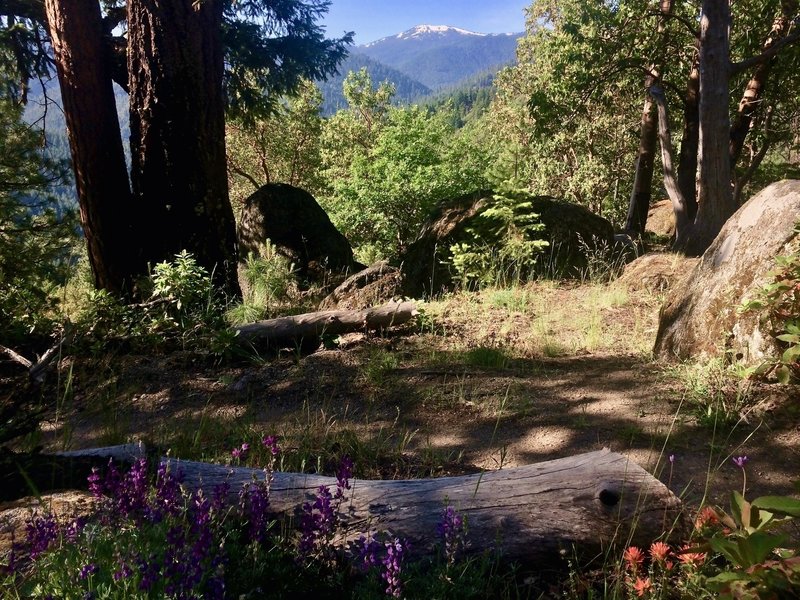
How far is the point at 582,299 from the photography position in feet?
21.1

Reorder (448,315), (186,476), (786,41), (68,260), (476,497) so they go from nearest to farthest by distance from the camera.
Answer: (476,497)
(186,476)
(448,315)
(68,260)
(786,41)

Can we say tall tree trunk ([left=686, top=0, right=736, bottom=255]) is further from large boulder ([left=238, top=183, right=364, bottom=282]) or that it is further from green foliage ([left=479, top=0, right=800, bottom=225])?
large boulder ([left=238, top=183, right=364, bottom=282])

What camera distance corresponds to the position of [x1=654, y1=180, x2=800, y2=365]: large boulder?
373 centimetres

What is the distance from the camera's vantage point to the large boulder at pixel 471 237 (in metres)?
7.98

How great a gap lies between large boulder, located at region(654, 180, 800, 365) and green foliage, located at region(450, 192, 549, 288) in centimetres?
264

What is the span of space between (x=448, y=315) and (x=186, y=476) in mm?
4057

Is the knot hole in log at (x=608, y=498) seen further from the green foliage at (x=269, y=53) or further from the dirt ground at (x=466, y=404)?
the green foliage at (x=269, y=53)

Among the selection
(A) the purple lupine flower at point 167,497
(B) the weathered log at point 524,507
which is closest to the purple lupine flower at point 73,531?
(A) the purple lupine flower at point 167,497

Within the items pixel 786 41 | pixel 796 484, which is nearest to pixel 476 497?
pixel 796 484

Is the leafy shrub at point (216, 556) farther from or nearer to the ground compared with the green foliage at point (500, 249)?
nearer to the ground

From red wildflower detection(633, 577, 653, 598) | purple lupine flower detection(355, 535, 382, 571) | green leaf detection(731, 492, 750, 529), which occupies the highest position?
green leaf detection(731, 492, 750, 529)

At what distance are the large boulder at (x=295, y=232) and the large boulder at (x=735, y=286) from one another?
6.16 metres

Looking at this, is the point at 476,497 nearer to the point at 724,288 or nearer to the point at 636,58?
the point at 724,288

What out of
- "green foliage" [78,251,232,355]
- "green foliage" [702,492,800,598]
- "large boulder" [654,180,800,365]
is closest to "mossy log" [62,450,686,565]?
"green foliage" [702,492,800,598]
